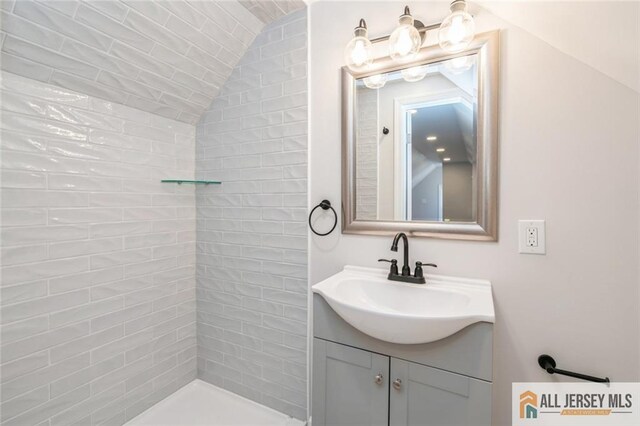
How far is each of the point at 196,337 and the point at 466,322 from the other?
1741mm

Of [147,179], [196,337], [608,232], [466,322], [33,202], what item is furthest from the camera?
[196,337]

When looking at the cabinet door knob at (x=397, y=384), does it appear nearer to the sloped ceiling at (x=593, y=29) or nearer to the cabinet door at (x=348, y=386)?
the cabinet door at (x=348, y=386)

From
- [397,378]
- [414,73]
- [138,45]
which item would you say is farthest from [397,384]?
[138,45]

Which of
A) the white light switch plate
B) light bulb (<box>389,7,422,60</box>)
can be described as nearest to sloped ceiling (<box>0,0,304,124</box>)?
light bulb (<box>389,7,422,60</box>)

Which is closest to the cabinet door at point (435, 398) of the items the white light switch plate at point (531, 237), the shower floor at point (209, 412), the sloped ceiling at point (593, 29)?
the white light switch plate at point (531, 237)

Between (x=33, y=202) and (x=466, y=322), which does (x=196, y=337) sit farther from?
(x=466, y=322)

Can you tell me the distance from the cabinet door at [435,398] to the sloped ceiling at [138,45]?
1754mm

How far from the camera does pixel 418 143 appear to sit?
1321mm

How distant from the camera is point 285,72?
1590 millimetres

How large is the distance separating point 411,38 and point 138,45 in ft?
4.16

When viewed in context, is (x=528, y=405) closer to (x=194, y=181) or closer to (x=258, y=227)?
(x=258, y=227)

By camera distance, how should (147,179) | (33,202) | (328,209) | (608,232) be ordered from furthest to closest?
(147,179), (328,209), (33,202), (608,232)

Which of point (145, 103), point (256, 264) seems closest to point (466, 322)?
point (256, 264)

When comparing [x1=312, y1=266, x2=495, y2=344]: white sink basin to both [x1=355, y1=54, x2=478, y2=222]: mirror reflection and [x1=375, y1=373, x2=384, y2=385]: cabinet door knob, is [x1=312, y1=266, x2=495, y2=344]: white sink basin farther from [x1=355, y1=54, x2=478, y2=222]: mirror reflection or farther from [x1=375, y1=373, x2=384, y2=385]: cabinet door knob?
[x1=355, y1=54, x2=478, y2=222]: mirror reflection
